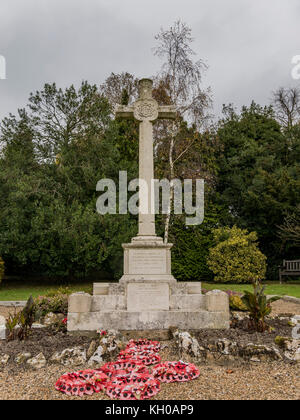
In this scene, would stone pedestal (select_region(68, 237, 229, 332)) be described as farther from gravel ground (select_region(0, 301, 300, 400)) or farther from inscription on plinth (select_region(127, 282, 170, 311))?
gravel ground (select_region(0, 301, 300, 400))

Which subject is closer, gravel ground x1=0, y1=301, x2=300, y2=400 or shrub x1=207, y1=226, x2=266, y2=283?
gravel ground x1=0, y1=301, x2=300, y2=400

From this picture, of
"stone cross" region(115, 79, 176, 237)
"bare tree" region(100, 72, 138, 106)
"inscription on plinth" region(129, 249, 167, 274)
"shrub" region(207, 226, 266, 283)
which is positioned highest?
"bare tree" region(100, 72, 138, 106)

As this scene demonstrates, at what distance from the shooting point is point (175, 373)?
3926 millimetres

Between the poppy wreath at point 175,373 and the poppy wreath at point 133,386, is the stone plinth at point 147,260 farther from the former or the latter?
the poppy wreath at point 133,386

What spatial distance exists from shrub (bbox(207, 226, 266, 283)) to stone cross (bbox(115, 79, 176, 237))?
9.54 metres

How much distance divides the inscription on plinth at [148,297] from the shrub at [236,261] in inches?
396

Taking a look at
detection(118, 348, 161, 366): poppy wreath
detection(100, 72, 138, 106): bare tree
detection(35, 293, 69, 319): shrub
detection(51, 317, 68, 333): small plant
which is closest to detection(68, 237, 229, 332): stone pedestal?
detection(51, 317, 68, 333): small plant

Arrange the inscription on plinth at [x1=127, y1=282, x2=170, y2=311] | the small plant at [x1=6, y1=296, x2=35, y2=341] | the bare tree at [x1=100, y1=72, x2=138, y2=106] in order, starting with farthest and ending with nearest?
the bare tree at [x1=100, y1=72, x2=138, y2=106] → the inscription on plinth at [x1=127, y1=282, x2=170, y2=311] → the small plant at [x1=6, y1=296, x2=35, y2=341]

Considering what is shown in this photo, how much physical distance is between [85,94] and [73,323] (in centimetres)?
1238

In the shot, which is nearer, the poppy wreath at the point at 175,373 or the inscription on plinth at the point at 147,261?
the poppy wreath at the point at 175,373

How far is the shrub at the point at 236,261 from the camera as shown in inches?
620

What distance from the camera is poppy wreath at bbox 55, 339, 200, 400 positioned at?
351cm

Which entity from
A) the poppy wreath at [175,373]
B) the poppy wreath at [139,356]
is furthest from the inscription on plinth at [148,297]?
Answer: the poppy wreath at [175,373]
